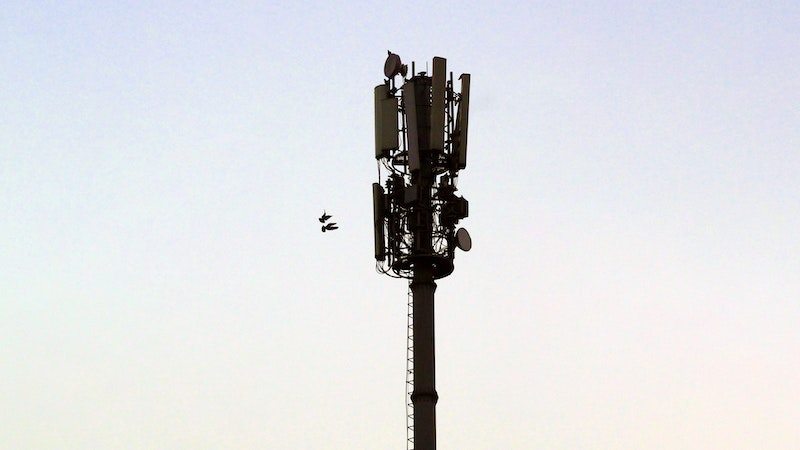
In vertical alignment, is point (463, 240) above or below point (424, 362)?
above

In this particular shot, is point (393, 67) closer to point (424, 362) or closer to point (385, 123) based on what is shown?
point (385, 123)

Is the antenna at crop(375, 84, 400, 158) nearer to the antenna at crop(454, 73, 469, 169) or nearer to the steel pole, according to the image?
the antenna at crop(454, 73, 469, 169)

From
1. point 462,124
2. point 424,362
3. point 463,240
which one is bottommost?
point 424,362

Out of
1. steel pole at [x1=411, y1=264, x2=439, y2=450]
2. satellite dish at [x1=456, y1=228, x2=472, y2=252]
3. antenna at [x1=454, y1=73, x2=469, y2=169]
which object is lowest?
steel pole at [x1=411, y1=264, x2=439, y2=450]

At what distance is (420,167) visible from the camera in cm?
10850

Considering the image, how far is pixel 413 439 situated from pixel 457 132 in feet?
64.9

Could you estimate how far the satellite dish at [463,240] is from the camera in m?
108

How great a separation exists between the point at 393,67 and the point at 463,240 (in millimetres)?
12373

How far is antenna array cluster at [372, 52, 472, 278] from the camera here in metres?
108

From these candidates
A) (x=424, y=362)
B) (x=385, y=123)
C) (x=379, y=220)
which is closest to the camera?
(x=424, y=362)

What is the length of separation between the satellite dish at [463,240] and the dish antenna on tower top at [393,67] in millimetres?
11098

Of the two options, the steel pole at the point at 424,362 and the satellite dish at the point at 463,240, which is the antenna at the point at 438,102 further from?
the steel pole at the point at 424,362

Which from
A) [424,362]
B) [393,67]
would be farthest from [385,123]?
[424,362]

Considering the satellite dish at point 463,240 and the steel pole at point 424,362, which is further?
the satellite dish at point 463,240
